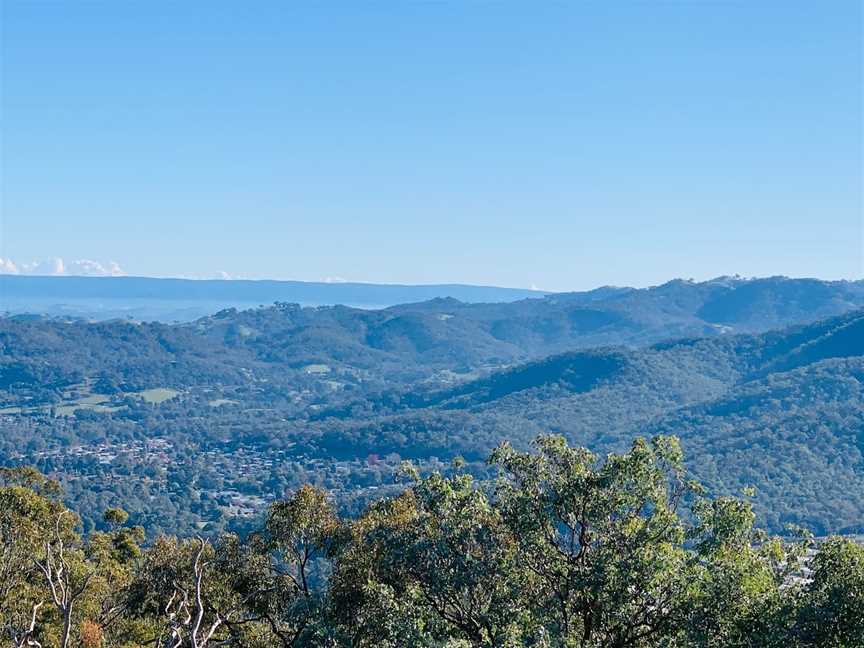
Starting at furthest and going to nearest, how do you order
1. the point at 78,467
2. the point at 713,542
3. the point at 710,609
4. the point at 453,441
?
the point at 453,441, the point at 78,467, the point at 713,542, the point at 710,609

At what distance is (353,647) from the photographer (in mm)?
14891

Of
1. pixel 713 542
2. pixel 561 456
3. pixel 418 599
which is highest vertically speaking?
pixel 561 456

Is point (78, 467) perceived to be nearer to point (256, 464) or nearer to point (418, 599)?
point (256, 464)

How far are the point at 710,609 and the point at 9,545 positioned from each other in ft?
62.7

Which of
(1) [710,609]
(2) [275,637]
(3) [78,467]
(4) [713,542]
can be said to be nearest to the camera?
(1) [710,609]

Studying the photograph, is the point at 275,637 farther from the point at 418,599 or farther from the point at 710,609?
the point at 710,609

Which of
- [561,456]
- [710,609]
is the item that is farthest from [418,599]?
[710,609]

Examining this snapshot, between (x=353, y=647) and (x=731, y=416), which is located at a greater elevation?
(x=353, y=647)

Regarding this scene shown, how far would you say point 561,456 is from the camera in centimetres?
1488

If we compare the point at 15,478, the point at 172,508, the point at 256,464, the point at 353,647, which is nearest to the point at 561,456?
the point at 353,647

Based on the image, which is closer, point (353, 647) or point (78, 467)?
point (353, 647)

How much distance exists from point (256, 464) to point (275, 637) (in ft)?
573

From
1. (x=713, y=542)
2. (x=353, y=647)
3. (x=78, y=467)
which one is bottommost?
(x=78, y=467)

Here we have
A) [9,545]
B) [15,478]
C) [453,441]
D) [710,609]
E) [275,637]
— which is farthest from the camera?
[453,441]
